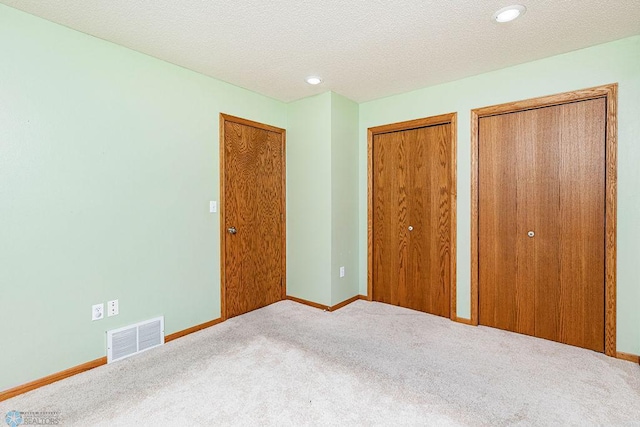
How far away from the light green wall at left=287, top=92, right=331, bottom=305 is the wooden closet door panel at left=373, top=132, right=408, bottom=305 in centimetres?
65

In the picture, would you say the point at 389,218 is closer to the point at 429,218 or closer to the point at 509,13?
the point at 429,218

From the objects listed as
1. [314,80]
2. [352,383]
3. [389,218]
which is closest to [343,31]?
[314,80]

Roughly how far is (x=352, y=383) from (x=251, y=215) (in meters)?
1.96

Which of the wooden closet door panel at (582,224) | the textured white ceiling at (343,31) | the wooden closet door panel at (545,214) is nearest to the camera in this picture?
the textured white ceiling at (343,31)

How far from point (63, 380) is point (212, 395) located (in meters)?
1.05

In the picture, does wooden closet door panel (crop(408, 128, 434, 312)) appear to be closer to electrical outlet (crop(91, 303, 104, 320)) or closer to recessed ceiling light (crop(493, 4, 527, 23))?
recessed ceiling light (crop(493, 4, 527, 23))

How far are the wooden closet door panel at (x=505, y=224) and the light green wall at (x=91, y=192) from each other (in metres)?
2.57

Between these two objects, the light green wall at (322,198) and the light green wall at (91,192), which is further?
the light green wall at (322,198)

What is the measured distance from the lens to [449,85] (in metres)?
3.05

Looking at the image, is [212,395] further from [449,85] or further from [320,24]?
[449,85]

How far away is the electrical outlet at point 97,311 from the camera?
7.22ft

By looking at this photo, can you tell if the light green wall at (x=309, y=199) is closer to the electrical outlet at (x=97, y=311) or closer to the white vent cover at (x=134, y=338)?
the white vent cover at (x=134, y=338)

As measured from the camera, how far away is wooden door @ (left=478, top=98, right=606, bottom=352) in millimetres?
2408

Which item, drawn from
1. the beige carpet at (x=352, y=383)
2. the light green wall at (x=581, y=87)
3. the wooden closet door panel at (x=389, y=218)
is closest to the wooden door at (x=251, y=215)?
the beige carpet at (x=352, y=383)
